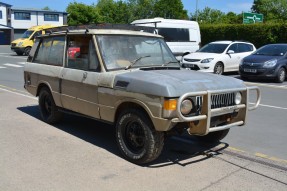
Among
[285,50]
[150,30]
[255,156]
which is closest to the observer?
[255,156]

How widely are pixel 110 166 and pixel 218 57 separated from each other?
489 inches

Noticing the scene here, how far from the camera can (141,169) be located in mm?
4820

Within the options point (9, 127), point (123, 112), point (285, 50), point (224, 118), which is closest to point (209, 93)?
point (224, 118)

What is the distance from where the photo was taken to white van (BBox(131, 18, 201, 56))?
19578mm

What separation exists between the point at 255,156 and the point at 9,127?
443 cm

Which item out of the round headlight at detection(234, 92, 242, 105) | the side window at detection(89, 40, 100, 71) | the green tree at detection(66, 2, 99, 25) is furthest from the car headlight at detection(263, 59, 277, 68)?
the green tree at detection(66, 2, 99, 25)

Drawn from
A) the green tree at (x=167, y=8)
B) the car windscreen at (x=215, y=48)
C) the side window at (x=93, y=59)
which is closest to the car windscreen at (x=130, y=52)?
the side window at (x=93, y=59)

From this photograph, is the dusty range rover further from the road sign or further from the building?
the building

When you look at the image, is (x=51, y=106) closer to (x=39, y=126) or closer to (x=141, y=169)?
(x=39, y=126)

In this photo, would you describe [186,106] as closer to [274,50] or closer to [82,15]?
[274,50]

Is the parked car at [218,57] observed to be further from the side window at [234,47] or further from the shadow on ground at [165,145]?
the shadow on ground at [165,145]

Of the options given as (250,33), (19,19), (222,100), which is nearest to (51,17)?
(19,19)

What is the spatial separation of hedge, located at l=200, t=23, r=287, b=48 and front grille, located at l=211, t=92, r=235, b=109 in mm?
21610

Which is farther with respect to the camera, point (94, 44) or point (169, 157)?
point (94, 44)
